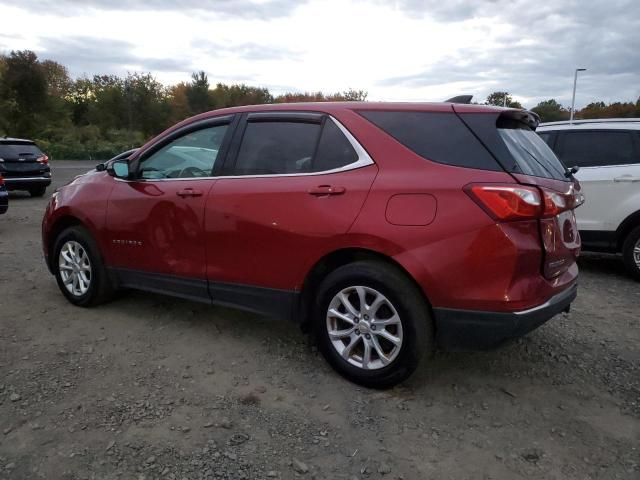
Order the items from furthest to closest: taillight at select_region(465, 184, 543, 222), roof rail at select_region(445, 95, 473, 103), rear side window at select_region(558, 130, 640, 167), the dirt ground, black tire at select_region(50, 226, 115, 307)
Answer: rear side window at select_region(558, 130, 640, 167) < black tire at select_region(50, 226, 115, 307) < roof rail at select_region(445, 95, 473, 103) < taillight at select_region(465, 184, 543, 222) < the dirt ground

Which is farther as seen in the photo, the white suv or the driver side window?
the white suv

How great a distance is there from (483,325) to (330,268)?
3.27 ft

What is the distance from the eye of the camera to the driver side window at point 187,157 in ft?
13.0

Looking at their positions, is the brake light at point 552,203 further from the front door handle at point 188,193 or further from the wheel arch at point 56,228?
the wheel arch at point 56,228

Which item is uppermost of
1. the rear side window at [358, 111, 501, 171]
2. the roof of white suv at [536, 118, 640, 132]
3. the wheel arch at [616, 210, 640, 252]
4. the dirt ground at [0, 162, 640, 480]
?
the roof of white suv at [536, 118, 640, 132]

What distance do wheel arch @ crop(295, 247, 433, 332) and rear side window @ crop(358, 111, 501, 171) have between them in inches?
25.3

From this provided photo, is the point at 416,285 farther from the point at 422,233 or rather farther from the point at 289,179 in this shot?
the point at 289,179

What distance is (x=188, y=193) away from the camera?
390cm

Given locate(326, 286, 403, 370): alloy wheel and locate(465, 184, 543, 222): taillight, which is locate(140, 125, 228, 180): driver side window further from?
locate(465, 184, 543, 222): taillight

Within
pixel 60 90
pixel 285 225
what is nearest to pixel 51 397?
pixel 285 225

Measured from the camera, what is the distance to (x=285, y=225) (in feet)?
11.3

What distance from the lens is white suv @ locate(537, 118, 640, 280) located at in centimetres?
595

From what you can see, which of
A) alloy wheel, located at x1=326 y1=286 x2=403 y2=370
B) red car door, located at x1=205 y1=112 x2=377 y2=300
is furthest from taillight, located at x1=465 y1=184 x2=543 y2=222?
alloy wheel, located at x1=326 y1=286 x2=403 y2=370

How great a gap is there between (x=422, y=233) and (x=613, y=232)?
4096mm
